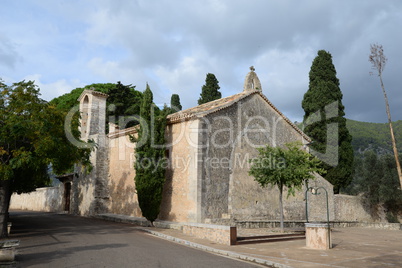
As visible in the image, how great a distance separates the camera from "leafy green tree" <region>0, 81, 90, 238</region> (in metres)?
12.0

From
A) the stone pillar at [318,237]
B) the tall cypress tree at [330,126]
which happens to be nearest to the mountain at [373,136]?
the tall cypress tree at [330,126]

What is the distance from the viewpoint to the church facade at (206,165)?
56.0 ft

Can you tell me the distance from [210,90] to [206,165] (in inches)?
805

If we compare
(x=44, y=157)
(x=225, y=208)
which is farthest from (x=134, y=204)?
(x=44, y=157)

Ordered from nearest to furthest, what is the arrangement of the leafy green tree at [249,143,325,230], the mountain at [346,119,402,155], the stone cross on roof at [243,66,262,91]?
the leafy green tree at [249,143,325,230] < the stone cross on roof at [243,66,262,91] < the mountain at [346,119,402,155]

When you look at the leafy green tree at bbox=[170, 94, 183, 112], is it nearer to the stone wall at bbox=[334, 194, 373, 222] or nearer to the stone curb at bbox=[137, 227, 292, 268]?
the stone wall at bbox=[334, 194, 373, 222]

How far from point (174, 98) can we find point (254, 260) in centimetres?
3676

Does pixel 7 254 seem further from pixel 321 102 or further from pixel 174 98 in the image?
pixel 174 98

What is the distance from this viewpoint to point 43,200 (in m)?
34.5

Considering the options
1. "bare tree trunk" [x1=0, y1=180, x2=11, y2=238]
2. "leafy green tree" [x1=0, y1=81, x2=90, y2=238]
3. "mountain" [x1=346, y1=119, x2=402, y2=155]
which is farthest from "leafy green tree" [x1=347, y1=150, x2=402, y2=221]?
"mountain" [x1=346, y1=119, x2=402, y2=155]

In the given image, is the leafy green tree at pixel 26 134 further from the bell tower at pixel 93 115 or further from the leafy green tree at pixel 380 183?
the leafy green tree at pixel 380 183

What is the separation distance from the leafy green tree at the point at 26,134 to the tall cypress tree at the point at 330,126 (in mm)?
21054

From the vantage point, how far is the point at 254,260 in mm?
8914

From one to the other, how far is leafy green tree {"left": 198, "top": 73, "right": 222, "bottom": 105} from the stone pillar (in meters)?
26.1
